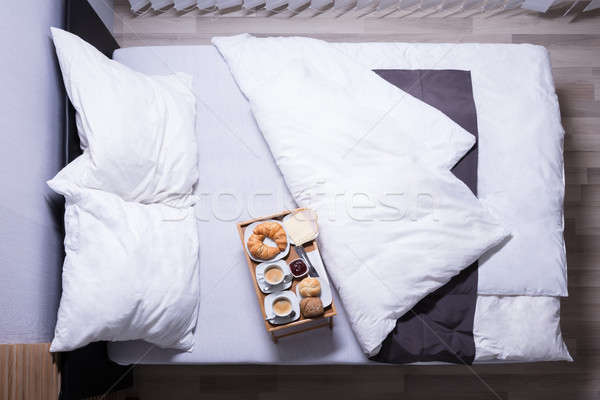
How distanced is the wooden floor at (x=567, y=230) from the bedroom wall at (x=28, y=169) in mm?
821

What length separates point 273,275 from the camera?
1375mm

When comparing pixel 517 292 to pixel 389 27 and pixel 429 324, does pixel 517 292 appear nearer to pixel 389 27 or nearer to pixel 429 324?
pixel 429 324

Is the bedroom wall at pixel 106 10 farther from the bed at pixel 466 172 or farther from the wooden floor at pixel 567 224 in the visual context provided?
the bed at pixel 466 172

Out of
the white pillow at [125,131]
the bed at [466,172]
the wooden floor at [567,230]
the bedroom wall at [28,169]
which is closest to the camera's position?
the bedroom wall at [28,169]

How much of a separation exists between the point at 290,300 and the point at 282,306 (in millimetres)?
33

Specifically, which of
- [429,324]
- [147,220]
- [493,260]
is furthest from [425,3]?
[147,220]

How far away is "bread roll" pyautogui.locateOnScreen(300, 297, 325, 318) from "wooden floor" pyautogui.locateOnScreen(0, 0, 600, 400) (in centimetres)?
74

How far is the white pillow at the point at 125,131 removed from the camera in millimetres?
1294

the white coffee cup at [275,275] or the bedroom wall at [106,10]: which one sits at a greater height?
the bedroom wall at [106,10]

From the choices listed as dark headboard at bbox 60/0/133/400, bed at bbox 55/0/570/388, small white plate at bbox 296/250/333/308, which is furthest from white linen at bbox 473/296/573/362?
dark headboard at bbox 60/0/133/400

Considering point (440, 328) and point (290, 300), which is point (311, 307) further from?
point (440, 328)

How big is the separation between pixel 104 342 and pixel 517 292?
1.47m

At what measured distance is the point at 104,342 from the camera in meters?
1.47

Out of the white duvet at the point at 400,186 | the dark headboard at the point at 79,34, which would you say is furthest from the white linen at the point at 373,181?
the dark headboard at the point at 79,34
